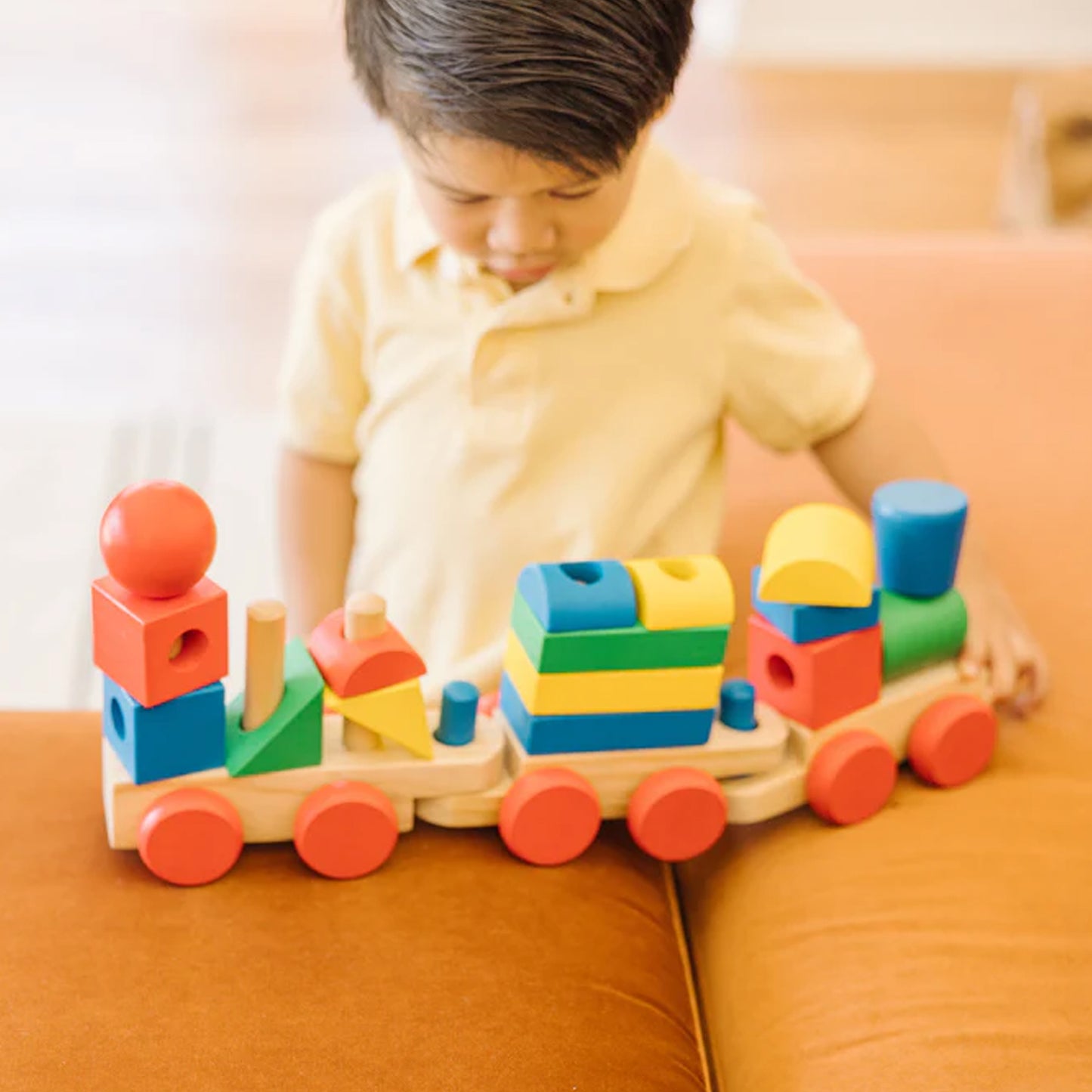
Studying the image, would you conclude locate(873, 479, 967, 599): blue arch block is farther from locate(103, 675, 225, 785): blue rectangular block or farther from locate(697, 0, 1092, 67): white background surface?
locate(697, 0, 1092, 67): white background surface

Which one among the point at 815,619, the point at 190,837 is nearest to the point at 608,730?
the point at 815,619

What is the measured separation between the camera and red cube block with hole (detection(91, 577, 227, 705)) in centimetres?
80

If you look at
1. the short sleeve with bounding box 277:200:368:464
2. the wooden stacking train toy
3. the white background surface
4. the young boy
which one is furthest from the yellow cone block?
the white background surface

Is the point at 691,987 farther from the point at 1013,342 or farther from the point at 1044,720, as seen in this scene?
the point at 1013,342

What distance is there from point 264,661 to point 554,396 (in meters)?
0.32

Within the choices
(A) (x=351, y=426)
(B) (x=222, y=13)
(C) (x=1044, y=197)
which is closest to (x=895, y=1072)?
(A) (x=351, y=426)

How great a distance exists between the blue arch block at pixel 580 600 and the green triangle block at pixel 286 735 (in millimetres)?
128

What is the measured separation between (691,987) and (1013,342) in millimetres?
737

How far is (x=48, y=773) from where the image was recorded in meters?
0.95

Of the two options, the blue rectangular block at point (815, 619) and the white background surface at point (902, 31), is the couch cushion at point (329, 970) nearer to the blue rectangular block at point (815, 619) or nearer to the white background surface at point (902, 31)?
the blue rectangular block at point (815, 619)

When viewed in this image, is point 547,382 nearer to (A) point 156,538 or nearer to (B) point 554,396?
(B) point 554,396

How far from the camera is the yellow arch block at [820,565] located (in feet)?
2.96

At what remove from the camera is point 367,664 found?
859mm

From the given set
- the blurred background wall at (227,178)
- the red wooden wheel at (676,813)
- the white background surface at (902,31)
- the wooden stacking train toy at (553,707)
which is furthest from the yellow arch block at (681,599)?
the white background surface at (902,31)
